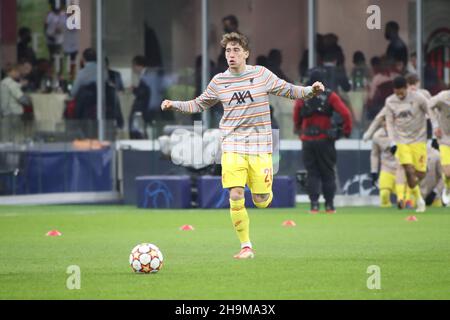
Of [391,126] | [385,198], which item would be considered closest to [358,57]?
[385,198]

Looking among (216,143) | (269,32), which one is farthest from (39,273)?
(269,32)

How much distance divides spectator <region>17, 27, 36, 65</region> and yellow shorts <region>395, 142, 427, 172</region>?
10.1 meters

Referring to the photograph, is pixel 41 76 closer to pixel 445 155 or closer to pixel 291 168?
pixel 291 168

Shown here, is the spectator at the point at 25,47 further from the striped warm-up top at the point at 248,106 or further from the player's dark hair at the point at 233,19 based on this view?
the striped warm-up top at the point at 248,106

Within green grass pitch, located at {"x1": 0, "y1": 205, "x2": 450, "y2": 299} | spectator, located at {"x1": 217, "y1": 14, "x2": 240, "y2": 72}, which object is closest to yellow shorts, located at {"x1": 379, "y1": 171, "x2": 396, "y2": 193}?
green grass pitch, located at {"x1": 0, "y1": 205, "x2": 450, "y2": 299}

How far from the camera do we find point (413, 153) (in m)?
23.9

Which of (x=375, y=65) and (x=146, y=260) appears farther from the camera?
(x=375, y=65)

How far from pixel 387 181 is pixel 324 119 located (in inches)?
125

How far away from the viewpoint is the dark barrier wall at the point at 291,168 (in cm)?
2730

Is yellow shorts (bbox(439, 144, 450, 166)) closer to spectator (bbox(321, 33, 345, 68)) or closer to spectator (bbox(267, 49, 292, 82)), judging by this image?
spectator (bbox(321, 33, 345, 68))

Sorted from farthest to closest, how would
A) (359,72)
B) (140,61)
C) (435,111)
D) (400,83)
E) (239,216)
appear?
(140,61) < (359,72) < (400,83) < (435,111) < (239,216)

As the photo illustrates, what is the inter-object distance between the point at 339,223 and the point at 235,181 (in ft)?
22.4

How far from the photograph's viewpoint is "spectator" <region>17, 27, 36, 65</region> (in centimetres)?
3031
